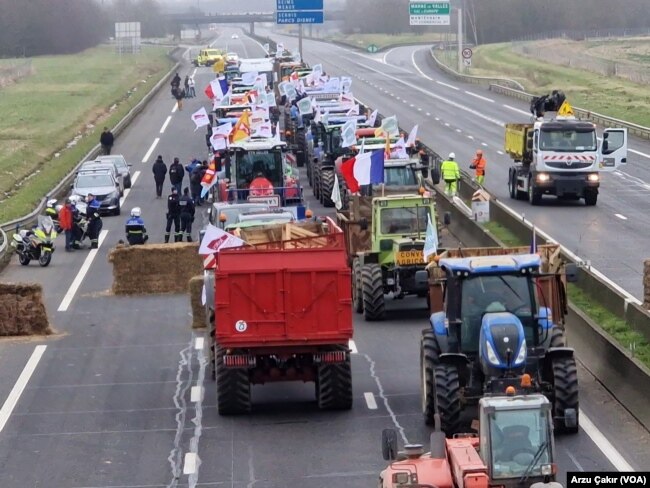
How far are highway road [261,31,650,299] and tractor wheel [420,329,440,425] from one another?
36.5 ft

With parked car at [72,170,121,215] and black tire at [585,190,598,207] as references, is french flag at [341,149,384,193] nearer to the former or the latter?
black tire at [585,190,598,207]

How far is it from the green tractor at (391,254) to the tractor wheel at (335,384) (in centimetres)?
700

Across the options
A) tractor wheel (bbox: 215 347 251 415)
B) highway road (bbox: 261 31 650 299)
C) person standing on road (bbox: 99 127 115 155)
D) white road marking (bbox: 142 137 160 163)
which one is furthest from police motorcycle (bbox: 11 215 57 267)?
white road marking (bbox: 142 137 160 163)

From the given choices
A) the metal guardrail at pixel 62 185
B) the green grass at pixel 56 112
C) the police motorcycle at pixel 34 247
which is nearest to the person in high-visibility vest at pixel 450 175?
the metal guardrail at pixel 62 185

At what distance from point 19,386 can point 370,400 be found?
5816 mm

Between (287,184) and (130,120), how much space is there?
3631cm

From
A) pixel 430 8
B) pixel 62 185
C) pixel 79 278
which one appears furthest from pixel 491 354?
pixel 430 8

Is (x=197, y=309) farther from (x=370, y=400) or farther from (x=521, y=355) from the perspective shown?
(x=521, y=355)

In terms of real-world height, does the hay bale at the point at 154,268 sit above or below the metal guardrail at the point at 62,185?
above

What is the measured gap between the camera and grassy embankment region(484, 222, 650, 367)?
22.0m

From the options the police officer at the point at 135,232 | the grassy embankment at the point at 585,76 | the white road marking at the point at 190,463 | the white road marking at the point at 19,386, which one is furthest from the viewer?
the grassy embankment at the point at 585,76

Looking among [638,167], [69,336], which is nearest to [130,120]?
[638,167]

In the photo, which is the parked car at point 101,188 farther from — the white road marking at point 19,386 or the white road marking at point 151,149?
the white road marking at point 19,386

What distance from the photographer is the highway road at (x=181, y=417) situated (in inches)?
698
